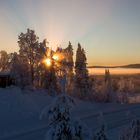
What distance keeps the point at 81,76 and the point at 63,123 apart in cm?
6334

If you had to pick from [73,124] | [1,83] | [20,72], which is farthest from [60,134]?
[20,72]

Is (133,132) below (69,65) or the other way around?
below

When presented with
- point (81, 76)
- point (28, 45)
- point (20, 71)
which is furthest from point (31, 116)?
point (81, 76)

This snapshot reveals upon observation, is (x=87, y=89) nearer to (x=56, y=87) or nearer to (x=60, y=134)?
(x=56, y=87)

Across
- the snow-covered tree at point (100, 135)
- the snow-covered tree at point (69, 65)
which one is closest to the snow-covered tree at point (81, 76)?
the snow-covered tree at point (69, 65)

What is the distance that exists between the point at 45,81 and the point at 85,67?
10204 mm

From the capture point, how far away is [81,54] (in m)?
71.0

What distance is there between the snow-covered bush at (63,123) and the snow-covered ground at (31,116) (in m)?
17.5

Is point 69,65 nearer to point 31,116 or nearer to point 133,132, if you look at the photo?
point 31,116

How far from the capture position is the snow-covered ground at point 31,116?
26203 mm

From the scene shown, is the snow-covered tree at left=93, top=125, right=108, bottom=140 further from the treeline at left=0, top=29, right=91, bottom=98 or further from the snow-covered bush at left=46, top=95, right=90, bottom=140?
the treeline at left=0, top=29, right=91, bottom=98

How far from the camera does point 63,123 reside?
651 cm

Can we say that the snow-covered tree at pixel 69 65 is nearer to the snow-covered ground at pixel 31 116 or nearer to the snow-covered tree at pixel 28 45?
the snow-covered tree at pixel 28 45

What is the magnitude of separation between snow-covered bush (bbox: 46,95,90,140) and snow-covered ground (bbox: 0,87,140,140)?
17.5 meters
